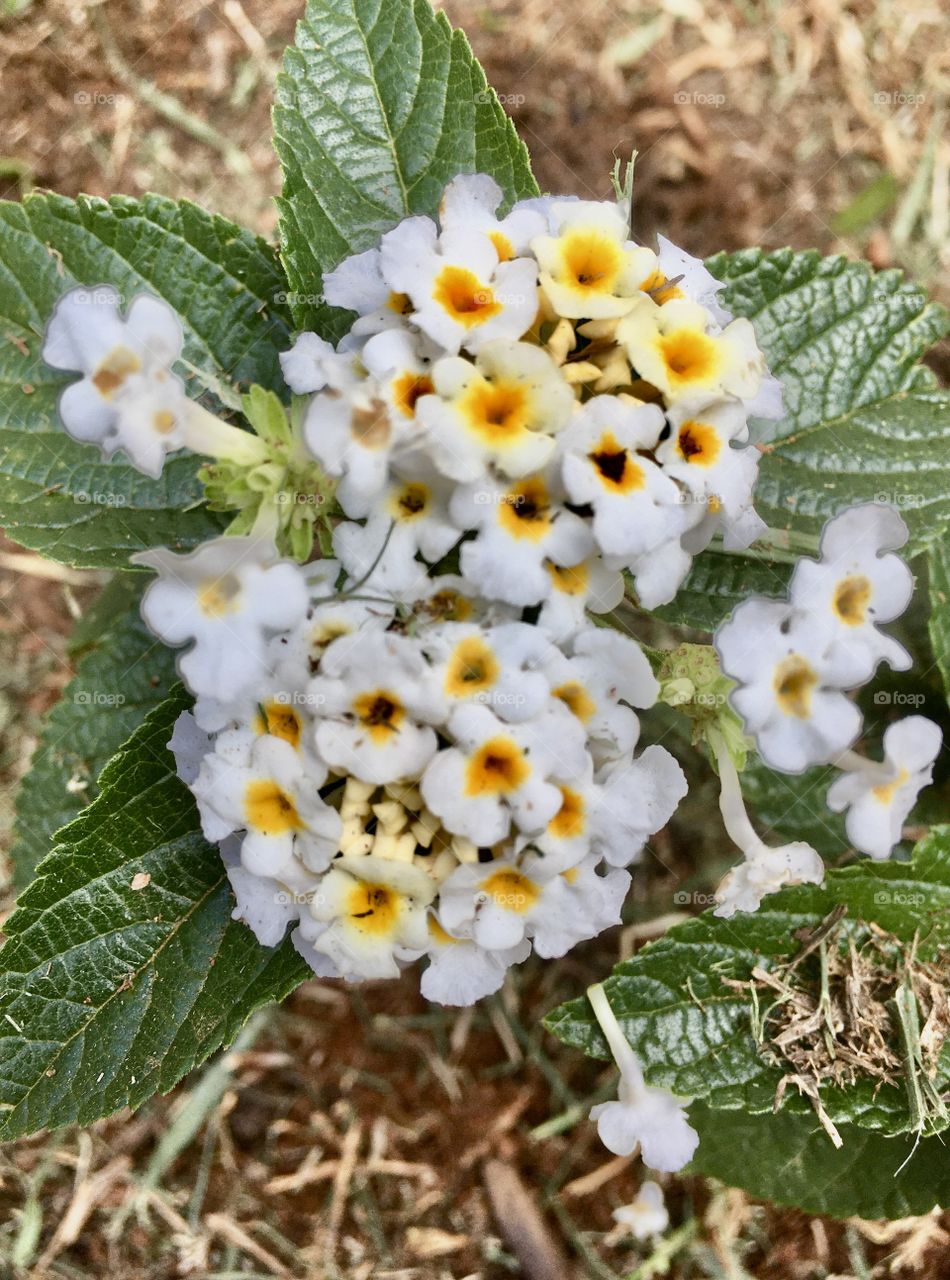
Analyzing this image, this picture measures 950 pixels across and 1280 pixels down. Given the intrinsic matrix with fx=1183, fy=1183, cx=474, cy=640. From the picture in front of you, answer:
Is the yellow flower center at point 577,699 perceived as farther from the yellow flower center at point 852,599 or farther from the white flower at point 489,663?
the yellow flower center at point 852,599

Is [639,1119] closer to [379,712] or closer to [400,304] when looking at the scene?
[379,712]

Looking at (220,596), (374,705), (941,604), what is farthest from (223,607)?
(941,604)

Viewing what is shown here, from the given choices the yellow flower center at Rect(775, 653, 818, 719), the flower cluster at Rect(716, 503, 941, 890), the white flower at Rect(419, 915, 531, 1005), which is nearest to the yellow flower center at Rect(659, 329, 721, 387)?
the flower cluster at Rect(716, 503, 941, 890)

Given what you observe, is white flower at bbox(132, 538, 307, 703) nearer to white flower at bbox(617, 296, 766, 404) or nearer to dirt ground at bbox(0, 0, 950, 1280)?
white flower at bbox(617, 296, 766, 404)

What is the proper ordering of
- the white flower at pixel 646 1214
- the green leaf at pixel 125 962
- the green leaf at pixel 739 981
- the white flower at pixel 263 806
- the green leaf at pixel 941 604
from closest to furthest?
the white flower at pixel 263 806, the green leaf at pixel 125 962, the green leaf at pixel 739 981, the green leaf at pixel 941 604, the white flower at pixel 646 1214

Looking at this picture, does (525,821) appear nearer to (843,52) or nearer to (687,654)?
(687,654)

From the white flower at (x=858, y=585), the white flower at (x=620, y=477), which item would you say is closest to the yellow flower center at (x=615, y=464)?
the white flower at (x=620, y=477)
